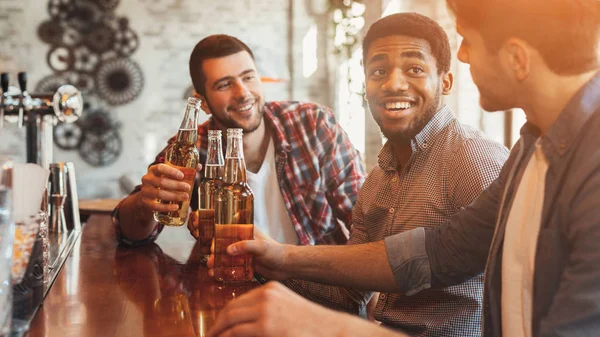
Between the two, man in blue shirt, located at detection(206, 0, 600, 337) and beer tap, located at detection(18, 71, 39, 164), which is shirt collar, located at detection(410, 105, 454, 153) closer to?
man in blue shirt, located at detection(206, 0, 600, 337)

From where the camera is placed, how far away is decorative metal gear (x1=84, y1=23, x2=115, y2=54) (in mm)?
7066

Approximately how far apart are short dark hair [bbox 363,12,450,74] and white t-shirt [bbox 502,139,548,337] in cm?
77

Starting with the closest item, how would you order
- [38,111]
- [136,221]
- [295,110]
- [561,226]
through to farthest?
[561,226] → [136,221] → [38,111] → [295,110]

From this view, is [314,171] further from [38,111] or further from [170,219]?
[38,111]

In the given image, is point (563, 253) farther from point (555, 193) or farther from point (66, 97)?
point (66, 97)

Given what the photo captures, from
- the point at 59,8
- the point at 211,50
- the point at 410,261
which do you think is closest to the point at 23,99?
the point at 211,50

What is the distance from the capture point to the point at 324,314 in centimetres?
89

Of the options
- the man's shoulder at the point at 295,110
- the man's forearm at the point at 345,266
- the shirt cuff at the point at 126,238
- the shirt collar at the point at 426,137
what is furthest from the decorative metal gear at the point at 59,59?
the man's forearm at the point at 345,266

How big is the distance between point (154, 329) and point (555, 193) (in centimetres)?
68

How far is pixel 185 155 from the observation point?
6.02 feet

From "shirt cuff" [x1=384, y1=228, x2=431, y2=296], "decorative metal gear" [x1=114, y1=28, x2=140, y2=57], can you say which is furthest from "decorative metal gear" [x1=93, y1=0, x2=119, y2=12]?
"shirt cuff" [x1=384, y1=228, x2=431, y2=296]

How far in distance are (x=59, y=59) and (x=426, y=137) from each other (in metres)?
6.00

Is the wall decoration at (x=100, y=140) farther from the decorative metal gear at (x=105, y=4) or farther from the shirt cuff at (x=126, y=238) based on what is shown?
the shirt cuff at (x=126, y=238)

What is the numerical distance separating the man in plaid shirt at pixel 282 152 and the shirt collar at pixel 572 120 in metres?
1.48
